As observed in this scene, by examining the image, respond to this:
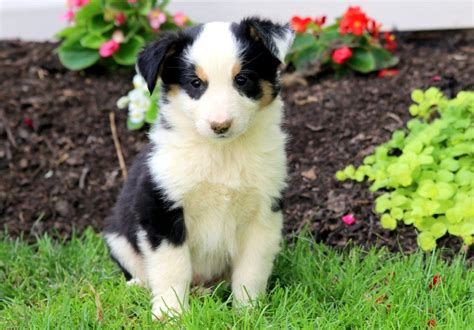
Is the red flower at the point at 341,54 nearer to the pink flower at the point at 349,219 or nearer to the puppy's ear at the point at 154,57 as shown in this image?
the pink flower at the point at 349,219

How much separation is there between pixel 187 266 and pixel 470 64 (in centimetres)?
348

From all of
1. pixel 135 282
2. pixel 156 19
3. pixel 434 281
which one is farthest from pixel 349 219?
pixel 156 19

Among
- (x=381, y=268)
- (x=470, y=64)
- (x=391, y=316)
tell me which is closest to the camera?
(x=391, y=316)

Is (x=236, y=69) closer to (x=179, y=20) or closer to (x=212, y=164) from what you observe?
(x=212, y=164)

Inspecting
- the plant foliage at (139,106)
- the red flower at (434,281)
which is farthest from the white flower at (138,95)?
the red flower at (434,281)

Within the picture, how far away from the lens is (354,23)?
21.4ft

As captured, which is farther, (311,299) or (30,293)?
(30,293)

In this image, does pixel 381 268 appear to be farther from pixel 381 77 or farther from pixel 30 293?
pixel 381 77

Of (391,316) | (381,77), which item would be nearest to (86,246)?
(391,316)

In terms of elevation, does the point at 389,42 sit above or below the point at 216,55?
below

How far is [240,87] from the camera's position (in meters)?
3.76

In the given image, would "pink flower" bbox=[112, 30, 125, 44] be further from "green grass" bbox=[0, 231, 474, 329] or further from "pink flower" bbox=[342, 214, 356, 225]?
"pink flower" bbox=[342, 214, 356, 225]

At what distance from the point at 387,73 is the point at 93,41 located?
8.28 ft

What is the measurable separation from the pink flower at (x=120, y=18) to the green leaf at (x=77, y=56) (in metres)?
0.34
